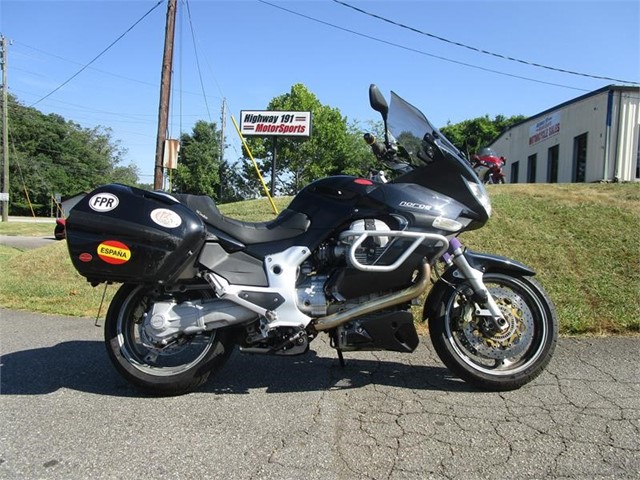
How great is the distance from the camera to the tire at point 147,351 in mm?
3371

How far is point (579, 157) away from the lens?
2228cm

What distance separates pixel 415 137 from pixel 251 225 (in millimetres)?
1330

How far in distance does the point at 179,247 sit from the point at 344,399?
1.45m

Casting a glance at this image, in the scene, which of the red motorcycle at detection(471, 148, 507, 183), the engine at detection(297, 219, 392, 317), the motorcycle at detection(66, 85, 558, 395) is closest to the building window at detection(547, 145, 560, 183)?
the red motorcycle at detection(471, 148, 507, 183)

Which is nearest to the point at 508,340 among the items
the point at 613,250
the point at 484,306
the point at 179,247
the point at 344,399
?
the point at 484,306

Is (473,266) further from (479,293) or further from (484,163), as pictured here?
(484,163)

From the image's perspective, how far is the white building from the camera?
19875mm

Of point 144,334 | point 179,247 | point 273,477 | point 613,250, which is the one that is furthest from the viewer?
point 613,250

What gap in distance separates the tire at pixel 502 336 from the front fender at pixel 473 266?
0.10 feet

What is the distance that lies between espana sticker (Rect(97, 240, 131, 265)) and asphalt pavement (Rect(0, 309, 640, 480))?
3.02ft

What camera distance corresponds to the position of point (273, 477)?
2375mm

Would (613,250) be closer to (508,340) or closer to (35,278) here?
(508,340)

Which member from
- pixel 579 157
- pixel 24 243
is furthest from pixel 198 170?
pixel 579 157

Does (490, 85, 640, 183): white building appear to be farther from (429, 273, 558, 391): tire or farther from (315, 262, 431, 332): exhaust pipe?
(315, 262, 431, 332): exhaust pipe
